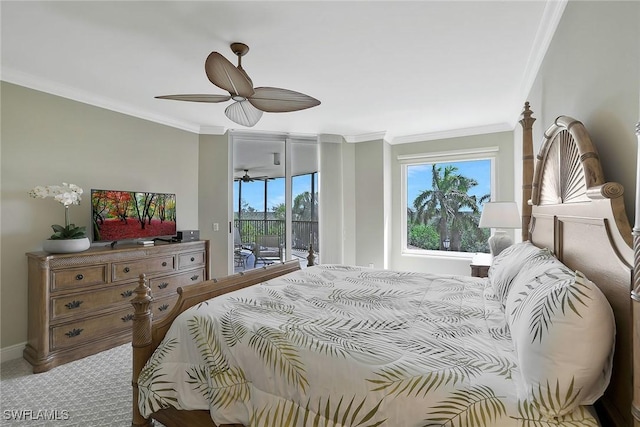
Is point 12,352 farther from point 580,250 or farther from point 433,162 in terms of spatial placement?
point 433,162

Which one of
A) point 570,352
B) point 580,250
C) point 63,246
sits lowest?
point 570,352

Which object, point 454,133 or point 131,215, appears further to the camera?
point 454,133

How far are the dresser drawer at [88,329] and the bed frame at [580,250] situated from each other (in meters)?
1.13

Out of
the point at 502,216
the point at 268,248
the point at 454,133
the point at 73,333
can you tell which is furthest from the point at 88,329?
the point at 454,133

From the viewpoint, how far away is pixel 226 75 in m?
2.00

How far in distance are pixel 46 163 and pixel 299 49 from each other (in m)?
2.70

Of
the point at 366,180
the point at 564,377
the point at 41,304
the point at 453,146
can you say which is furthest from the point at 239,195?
the point at 564,377

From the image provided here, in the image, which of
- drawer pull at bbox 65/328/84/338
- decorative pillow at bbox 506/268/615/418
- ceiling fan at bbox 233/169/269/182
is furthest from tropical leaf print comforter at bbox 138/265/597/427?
ceiling fan at bbox 233/169/269/182

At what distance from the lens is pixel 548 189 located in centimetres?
189

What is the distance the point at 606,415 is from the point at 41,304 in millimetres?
3610

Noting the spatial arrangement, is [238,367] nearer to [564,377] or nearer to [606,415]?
[564,377]

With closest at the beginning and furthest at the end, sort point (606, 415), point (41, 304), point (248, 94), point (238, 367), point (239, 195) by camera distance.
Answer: point (606, 415) → point (238, 367) → point (248, 94) → point (41, 304) → point (239, 195)

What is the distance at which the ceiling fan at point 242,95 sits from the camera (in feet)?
6.42

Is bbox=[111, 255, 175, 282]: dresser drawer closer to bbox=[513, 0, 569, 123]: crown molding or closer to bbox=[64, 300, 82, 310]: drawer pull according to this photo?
bbox=[64, 300, 82, 310]: drawer pull
